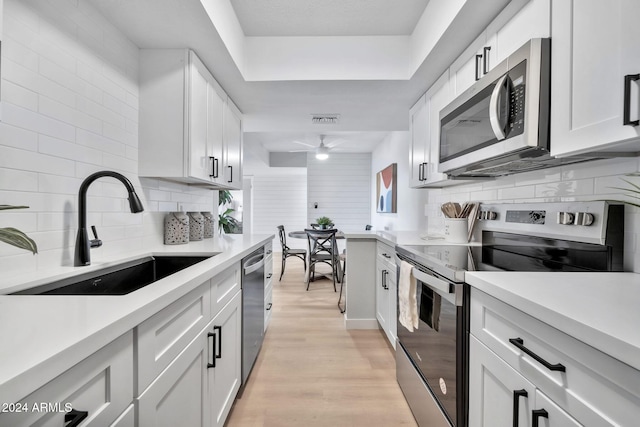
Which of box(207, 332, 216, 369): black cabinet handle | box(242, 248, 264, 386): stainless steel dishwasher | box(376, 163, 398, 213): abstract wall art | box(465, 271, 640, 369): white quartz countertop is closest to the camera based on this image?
box(465, 271, 640, 369): white quartz countertop

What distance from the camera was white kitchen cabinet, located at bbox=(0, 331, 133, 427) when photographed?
47cm

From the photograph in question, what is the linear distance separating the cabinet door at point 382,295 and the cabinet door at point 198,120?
1.64m

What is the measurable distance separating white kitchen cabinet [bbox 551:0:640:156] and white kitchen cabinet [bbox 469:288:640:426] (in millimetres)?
590

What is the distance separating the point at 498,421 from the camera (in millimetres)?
932

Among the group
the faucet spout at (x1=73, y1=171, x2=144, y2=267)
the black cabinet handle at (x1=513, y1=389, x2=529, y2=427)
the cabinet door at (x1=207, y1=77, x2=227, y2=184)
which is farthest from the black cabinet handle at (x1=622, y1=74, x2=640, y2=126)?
the cabinet door at (x1=207, y1=77, x2=227, y2=184)

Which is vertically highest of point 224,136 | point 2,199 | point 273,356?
point 224,136

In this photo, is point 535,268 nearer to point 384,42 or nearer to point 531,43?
point 531,43

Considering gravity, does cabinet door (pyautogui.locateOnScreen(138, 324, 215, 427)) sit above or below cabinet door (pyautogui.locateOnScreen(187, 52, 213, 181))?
below

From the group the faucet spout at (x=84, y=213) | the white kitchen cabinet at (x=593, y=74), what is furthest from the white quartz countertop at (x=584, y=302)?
the faucet spout at (x=84, y=213)

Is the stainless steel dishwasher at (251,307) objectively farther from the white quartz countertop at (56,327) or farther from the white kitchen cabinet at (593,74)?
the white kitchen cabinet at (593,74)

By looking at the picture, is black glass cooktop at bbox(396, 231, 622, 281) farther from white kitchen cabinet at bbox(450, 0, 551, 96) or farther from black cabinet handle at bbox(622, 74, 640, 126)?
white kitchen cabinet at bbox(450, 0, 551, 96)

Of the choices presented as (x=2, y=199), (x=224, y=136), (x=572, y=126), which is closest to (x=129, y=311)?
(x=2, y=199)

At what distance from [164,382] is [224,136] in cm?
204

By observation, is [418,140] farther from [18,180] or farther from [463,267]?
[18,180]
